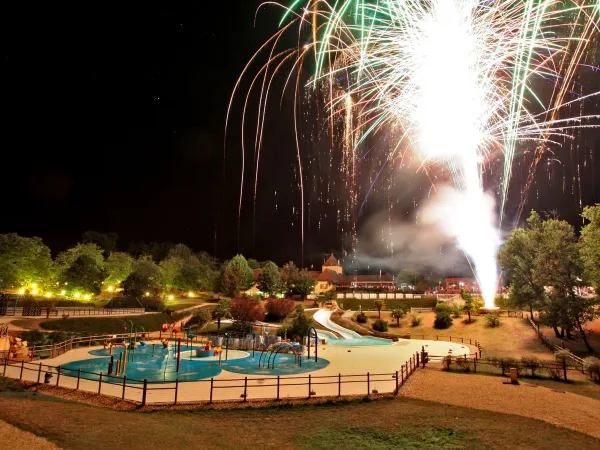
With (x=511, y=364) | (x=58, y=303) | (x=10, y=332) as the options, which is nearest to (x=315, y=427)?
(x=511, y=364)

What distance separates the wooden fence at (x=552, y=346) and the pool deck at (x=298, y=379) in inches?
270

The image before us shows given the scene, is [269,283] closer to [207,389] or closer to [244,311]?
[244,311]

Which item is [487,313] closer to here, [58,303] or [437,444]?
[437,444]

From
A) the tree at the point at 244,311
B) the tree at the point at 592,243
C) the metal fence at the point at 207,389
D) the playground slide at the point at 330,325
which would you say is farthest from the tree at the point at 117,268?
the tree at the point at 592,243

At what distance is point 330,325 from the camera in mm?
54406

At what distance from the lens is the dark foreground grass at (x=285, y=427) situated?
11.4 metres

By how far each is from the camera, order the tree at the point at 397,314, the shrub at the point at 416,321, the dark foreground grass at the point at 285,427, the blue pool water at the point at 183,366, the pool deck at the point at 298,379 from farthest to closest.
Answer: the tree at the point at 397,314 < the shrub at the point at 416,321 < the blue pool water at the point at 183,366 < the pool deck at the point at 298,379 < the dark foreground grass at the point at 285,427

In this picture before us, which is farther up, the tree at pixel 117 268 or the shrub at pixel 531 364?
the tree at pixel 117 268

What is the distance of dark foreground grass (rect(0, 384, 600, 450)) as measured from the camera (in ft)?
37.4

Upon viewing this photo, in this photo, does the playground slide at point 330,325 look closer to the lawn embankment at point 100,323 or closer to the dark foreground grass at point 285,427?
the lawn embankment at point 100,323

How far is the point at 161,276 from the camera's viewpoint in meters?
83.4

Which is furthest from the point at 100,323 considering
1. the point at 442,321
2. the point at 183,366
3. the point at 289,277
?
the point at 289,277

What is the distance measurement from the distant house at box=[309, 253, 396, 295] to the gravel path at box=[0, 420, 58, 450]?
10062 cm

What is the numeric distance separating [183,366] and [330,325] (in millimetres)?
30943
